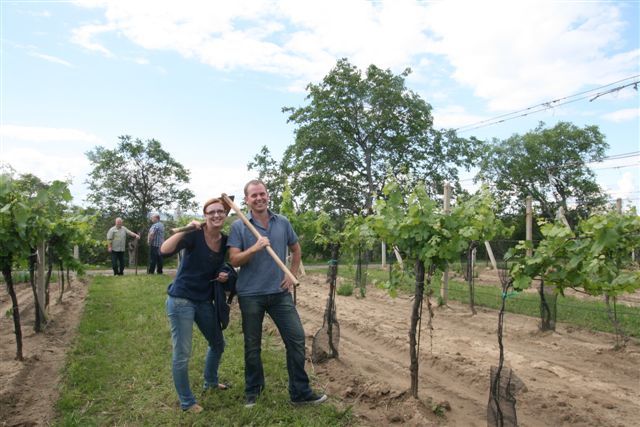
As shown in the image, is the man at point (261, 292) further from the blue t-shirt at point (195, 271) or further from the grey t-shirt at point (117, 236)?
the grey t-shirt at point (117, 236)

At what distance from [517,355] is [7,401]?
19.1ft

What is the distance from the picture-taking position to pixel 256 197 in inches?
161

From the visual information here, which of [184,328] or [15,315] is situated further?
[15,315]

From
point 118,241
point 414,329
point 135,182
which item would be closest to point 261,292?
point 414,329

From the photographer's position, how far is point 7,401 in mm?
4496

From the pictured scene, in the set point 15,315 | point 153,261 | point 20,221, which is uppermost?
point 20,221

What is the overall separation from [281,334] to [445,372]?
2.41m

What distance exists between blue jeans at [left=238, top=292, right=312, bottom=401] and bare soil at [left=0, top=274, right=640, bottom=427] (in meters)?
0.53

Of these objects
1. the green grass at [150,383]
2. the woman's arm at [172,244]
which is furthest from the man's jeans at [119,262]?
the woman's arm at [172,244]

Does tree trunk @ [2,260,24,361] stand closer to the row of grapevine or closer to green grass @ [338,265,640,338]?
the row of grapevine

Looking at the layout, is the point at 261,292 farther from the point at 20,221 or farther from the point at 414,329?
the point at 20,221

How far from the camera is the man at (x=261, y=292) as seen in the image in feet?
13.3

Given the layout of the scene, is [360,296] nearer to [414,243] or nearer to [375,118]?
[414,243]

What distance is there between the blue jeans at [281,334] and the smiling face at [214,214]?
67 centimetres
